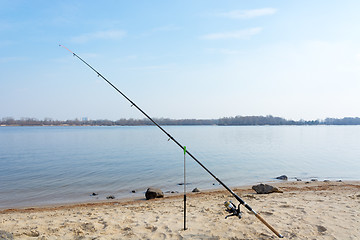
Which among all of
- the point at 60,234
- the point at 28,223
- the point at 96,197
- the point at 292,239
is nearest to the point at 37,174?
the point at 96,197

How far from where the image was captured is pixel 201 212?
710cm

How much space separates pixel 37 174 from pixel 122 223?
1207 centimetres

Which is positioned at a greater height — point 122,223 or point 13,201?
point 122,223

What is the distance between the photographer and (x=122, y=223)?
246 inches

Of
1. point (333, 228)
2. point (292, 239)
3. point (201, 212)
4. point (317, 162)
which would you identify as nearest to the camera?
point (292, 239)

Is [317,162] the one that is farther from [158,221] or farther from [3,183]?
[3,183]

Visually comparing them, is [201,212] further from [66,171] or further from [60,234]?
[66,171]

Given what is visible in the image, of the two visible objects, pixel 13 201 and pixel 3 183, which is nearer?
pixel 13 201

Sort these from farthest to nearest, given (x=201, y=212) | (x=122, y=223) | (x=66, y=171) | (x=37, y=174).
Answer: (x=66, y=171) → (x=37, y=174) → (x=201, y=212) → (x=122, y=223)

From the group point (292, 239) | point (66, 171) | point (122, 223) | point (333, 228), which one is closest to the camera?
point (292, 239)

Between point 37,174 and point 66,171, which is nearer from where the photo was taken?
point 37,174

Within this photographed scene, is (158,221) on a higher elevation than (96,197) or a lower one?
higher

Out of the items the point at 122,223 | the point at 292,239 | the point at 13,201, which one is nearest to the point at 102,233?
the point at 122,223

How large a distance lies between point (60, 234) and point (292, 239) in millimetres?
4651
